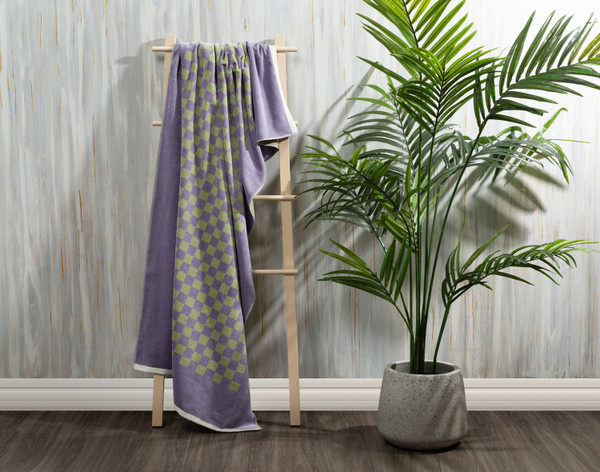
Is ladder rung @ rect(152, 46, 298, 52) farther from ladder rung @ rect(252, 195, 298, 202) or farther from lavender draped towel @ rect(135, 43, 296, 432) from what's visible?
ladder rung @ rect(252, 195, 298, 202)

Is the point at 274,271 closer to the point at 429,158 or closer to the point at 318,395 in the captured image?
the point at 318,395

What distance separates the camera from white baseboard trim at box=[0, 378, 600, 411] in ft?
7.70

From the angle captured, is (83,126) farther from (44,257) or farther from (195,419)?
(195,419)

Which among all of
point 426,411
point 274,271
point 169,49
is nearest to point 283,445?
point 426,411

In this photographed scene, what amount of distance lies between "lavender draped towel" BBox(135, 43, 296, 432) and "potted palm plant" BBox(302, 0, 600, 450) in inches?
11.2

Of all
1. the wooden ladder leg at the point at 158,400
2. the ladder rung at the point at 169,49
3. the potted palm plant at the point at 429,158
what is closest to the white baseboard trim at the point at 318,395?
the wooden ladder leg at the point at 158,400

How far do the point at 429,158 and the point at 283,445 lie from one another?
102 centimetres

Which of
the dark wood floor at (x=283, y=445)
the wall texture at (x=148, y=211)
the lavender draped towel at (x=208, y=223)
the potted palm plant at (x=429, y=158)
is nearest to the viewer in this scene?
the potted palm plant at (x=429, y=158)

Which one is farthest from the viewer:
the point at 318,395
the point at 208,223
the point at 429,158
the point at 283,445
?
the point at 318,395

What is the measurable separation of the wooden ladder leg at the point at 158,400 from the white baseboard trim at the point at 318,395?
14 cm

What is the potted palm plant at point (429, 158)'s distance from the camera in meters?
1.75

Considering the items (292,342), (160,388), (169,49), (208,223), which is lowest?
(160,388)

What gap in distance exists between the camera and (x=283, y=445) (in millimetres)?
2016

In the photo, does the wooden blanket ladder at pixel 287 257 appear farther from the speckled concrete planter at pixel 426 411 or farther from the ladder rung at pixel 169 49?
the speckled concrete planter at pixel 426 411
